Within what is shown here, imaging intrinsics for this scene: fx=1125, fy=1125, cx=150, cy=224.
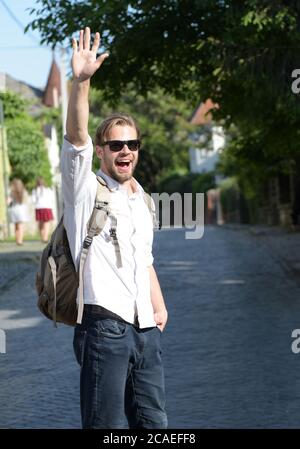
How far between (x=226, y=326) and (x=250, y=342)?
4.07 ft

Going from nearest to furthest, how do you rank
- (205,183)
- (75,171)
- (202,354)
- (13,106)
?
1. (75,171)
2. (202,354)
3. (13,106)
4. (205,183)

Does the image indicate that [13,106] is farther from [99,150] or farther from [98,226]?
[98,226]

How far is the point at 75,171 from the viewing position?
4.38 m

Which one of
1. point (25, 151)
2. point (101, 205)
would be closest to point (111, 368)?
point (101, 205)

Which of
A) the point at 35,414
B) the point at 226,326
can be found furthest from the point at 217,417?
the point at 226,326

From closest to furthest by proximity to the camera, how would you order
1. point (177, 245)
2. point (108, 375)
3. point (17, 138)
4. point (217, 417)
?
point (108, 375) → point (217, 417) → point (177, 245) → point (17, 138)

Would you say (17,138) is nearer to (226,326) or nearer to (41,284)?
(226,326)

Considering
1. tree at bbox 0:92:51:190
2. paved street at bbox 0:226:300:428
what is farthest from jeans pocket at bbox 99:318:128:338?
tree at bbox 0:92:51:190

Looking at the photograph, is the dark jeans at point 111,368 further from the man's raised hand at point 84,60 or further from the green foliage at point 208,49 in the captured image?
the green foliage at point 208,49

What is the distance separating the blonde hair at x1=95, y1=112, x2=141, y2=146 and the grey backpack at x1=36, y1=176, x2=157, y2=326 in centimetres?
17

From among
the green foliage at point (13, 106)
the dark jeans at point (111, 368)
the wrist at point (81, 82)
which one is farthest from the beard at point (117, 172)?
the green foliage at point (13, 106)

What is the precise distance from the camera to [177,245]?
27609 mm

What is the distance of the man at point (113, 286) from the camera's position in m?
4.40

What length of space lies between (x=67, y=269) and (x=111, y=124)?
0.62 metres
